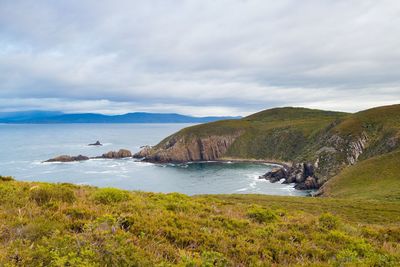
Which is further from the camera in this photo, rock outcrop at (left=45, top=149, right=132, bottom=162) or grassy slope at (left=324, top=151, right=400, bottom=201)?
rock outcrop at (left=45, top=149, right=132, bottom=162)

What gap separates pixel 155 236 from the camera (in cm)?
852

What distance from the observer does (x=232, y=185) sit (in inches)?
3878

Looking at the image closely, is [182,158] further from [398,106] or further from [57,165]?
[398,106]

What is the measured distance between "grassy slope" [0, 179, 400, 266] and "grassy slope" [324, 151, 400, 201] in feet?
180

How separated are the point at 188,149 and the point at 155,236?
534 ft

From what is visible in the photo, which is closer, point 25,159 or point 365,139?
point 365,139

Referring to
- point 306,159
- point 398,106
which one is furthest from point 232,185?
point 398,106

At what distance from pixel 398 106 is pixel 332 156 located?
56837 mm

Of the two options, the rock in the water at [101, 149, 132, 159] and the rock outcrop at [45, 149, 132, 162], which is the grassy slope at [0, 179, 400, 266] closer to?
the rock outcrop at [45, 149, 132, 162]

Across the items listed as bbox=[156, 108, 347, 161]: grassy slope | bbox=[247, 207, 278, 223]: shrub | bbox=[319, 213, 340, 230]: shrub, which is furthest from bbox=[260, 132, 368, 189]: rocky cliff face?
bbox=[247, 207, 278, 223]: shrub

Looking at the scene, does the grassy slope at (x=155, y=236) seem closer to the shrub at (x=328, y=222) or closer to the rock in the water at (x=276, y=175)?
the shrub at (x=328, y=222)

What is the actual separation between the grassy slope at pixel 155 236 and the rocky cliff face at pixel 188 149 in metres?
149

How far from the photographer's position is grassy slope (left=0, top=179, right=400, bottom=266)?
659cm

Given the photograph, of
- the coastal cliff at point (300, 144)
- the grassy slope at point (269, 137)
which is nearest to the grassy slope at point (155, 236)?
the coastal cliff at point (300, 144)
